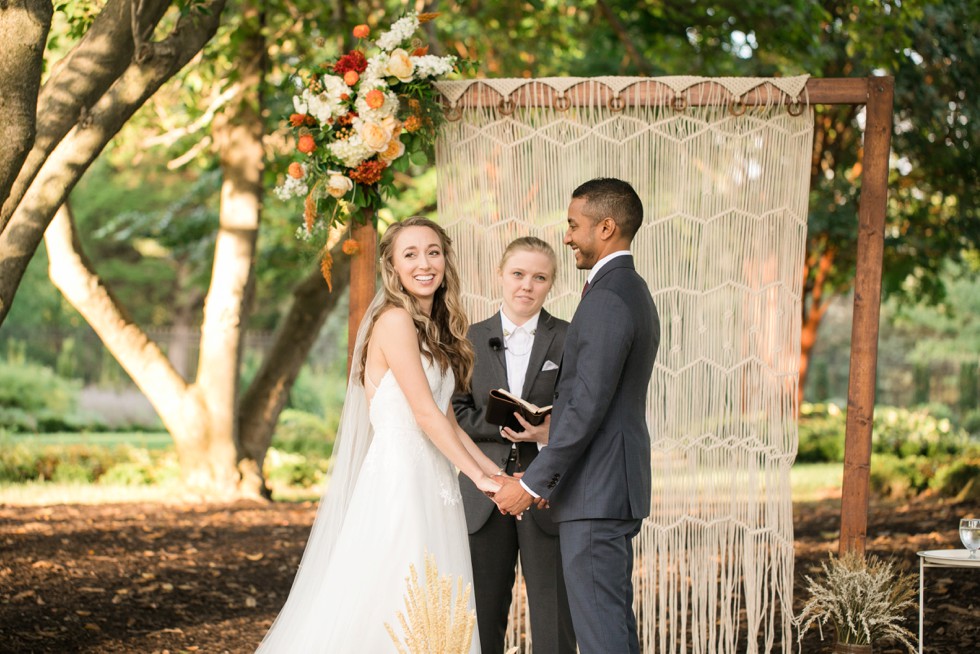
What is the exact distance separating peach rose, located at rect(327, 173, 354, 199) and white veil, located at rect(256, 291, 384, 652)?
0.79 meters

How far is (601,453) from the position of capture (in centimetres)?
357

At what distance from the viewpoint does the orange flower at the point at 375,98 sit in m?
4.52

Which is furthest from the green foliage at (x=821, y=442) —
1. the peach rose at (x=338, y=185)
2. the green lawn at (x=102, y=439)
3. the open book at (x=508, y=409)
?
the open book at (x=508, y=409)

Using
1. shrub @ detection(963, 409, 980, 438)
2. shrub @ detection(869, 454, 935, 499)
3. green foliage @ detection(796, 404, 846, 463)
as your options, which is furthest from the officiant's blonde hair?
shrub @ detection(963, 409, 980, 438)

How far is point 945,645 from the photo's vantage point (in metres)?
5.41

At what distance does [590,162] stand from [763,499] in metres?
1.65

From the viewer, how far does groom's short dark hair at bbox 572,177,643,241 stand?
3592mm

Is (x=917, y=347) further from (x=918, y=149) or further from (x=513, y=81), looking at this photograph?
(x=513, y=81)

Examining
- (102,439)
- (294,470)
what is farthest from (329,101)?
(102,439)

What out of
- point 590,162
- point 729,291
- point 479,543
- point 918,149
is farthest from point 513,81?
point 918,149

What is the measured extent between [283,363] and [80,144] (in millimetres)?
5520

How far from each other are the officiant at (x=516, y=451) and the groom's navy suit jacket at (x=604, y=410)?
383mm

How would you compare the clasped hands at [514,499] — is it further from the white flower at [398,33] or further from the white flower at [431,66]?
the white flower at [398,33]

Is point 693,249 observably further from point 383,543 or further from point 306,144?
point 383,543
